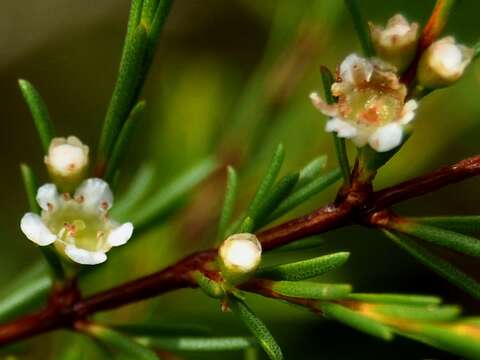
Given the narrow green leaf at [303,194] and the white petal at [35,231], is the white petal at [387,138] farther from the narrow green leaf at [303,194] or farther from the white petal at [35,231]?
the white petal at [35,231]

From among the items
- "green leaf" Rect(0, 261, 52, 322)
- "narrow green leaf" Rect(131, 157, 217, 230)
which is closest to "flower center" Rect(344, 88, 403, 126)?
"narrow green leaf" Rect(131, 157, 217, 230)

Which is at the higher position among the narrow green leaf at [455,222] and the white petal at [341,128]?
the white petal at [341,128]

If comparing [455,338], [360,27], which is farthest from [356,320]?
[360,27]

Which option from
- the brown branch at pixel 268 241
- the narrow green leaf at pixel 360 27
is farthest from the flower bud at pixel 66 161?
the narrow green leaf at pixel 360 27

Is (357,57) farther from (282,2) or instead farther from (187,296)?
(187,296)

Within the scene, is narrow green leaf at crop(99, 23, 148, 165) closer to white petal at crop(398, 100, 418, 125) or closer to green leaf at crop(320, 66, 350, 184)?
green leaf at crop(320, 66, 350, 184)

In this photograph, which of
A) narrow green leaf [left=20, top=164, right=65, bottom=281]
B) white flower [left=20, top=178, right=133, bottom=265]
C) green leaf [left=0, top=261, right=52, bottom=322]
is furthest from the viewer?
green leaf [left=0, top=261, right=52, bottom=322]

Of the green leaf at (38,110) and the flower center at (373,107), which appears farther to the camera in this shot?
the green leaf at (38,110)
